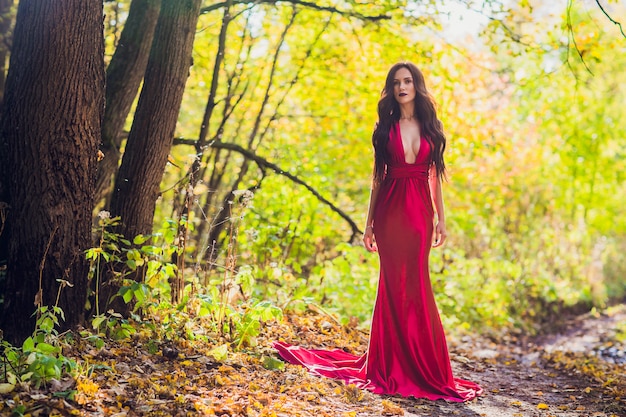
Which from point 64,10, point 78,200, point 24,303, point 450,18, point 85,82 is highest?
point 450,18

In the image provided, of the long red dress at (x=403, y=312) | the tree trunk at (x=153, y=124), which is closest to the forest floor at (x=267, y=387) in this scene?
the long red dress at (x=403, y=312)

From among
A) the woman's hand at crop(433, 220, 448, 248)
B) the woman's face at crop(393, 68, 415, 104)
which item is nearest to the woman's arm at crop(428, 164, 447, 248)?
the woman's hand at crop(433, 220, 448, 248)

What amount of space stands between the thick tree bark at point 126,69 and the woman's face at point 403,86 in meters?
2.00

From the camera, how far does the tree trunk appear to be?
15.5 ft

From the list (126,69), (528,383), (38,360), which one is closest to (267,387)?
(38,360)

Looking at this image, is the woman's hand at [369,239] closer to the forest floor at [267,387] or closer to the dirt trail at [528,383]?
the forest floor at [267,387]

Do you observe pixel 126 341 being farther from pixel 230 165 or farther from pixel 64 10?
pixel 230 165

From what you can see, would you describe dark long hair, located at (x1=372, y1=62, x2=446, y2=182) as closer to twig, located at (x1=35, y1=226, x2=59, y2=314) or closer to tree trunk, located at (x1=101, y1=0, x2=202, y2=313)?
tree trunk, located at (x1=101, y1=0, x2=202, y2=313)

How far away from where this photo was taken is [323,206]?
7500 mm

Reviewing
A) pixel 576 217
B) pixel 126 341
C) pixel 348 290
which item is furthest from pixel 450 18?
pixel 576 217

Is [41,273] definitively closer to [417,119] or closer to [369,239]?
[369,239]

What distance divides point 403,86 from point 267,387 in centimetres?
235

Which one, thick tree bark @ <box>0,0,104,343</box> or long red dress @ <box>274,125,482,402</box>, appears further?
long red dress @ <box>274,125,482,402</box>

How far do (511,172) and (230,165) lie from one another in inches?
182
